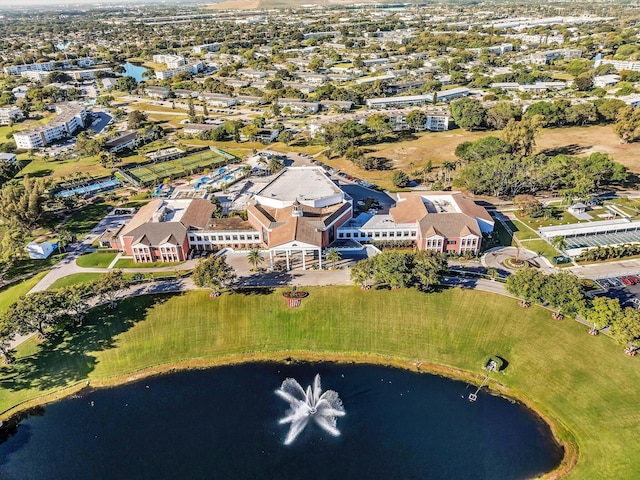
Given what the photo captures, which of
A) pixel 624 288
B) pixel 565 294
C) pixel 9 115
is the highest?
pixel 9 115

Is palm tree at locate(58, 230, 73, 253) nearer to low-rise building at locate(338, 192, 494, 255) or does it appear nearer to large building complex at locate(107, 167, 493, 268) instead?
large building complex at locate(107, 167, 493, 268)

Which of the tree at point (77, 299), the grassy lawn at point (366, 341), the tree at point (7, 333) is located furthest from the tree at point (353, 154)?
the tree at point (7, 333)

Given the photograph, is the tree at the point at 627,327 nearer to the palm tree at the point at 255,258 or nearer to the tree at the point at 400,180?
the palm tree at the point at 255,258

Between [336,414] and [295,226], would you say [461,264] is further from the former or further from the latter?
[336,414]

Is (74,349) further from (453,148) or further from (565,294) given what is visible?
(453,148)

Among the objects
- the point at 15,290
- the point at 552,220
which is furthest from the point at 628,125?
the point at 15,290

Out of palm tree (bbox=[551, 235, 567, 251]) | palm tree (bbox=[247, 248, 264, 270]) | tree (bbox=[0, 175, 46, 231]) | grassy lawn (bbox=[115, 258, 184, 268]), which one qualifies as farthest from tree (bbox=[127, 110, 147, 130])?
palm tree (bbox=[551, 235, 567, 251])
